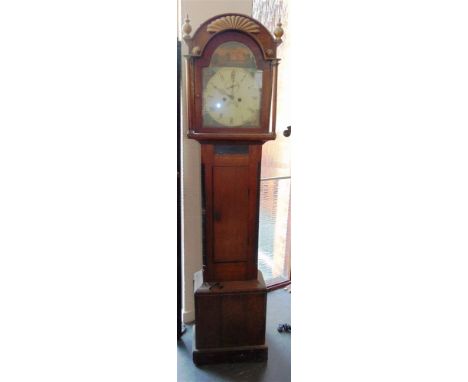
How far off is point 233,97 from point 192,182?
0.57 meters

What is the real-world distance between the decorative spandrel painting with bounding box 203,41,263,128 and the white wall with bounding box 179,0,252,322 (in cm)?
27

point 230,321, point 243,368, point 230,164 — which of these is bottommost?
point 243,368

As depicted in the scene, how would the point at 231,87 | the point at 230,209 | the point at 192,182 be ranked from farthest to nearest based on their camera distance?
1. the point at 192,182
2. the point at 230,209
3. the point at 231,87

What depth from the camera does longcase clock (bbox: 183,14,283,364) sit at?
4.39 feet

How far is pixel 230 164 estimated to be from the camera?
1446 millimetres

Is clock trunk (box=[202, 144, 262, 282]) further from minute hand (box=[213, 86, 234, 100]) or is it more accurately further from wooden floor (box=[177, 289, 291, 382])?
wooden floor (box=[177, 289, 291, 382])

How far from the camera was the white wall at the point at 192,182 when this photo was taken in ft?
5.34

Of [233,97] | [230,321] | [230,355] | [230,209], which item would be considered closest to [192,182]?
[230,209]

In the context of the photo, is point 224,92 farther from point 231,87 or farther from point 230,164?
point 230,164

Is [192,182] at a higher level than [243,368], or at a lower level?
higher

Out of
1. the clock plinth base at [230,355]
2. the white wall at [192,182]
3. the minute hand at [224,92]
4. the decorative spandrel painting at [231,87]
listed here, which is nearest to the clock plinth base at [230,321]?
the clock plinth base at [230,355]

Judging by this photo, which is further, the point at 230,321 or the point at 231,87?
the point at 230,321

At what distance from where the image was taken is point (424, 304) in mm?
447
